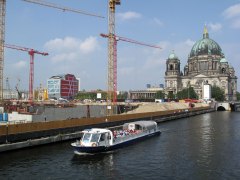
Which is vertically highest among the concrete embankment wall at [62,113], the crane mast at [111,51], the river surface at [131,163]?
the crane mast at [111,51]

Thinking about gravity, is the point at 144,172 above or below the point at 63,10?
below

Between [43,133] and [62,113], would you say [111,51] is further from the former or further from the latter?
[43,133]

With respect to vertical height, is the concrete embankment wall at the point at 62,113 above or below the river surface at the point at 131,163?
above

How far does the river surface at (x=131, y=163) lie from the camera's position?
36656mm

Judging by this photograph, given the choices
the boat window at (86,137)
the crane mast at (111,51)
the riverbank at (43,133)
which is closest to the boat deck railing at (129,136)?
the boat window at (86,137)

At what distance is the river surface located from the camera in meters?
36.7

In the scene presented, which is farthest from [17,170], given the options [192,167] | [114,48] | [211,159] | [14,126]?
[114,48]

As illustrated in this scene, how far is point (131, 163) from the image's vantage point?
1657 inches

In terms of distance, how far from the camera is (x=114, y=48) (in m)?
118

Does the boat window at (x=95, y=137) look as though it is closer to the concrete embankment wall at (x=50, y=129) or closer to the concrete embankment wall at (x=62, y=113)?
the concrete embankment wall at (x=50, y=129)

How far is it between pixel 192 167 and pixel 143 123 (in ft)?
83.3

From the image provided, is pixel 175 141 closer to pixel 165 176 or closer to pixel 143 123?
pixel 143 123

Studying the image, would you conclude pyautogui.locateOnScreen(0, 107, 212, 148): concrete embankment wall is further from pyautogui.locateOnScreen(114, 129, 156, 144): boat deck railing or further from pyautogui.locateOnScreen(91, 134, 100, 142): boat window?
pyautogui.locateOnScreen(114, 129, 156, 144): boat deck railing

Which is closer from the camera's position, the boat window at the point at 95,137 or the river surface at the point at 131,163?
the river surface at the point at 131,163
